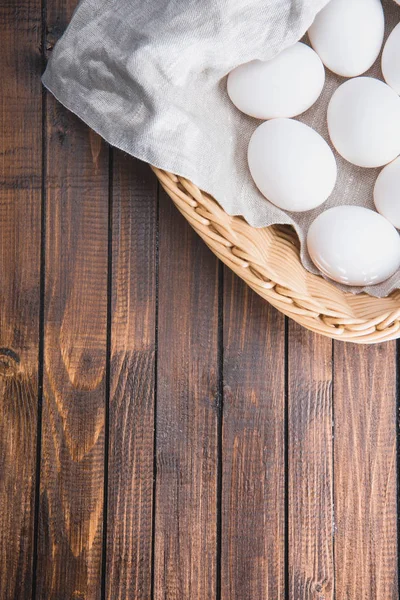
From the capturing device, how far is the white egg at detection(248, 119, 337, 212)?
1.56 ft

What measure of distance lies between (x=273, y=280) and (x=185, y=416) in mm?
172

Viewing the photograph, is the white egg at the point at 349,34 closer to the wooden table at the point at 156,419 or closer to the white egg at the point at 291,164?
the white egg at the point at 291,164

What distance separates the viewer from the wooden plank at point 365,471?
1.81ft

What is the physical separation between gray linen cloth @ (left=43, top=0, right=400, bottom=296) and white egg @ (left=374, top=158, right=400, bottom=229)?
51 mm

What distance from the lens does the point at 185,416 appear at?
1.81ft

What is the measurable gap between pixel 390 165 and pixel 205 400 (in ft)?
0.87

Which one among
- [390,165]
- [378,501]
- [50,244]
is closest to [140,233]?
[50,244]

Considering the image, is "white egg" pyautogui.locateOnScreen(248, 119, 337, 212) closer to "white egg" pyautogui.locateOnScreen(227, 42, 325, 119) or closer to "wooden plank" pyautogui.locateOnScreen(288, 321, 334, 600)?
"white egg" pyautogui.locateOnScreen(227, 42, 325, 119)

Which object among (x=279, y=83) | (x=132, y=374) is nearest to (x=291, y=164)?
(x=279, y=83)

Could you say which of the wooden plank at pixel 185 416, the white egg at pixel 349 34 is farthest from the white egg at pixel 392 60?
the wooden plank at pixel 185 416

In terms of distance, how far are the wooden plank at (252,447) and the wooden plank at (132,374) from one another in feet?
0.24

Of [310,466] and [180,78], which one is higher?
[180,78]

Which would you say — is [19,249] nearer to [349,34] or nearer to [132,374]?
[132,374]

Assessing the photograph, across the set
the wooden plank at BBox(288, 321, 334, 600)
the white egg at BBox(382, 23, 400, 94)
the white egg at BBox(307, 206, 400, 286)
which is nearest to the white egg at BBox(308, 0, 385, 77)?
the white egg at BBox(382, 23, 400, 94)
